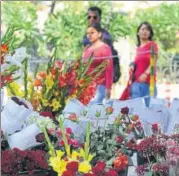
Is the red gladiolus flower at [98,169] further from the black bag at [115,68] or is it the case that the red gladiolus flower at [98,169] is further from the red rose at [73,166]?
the black bag at [115,68]

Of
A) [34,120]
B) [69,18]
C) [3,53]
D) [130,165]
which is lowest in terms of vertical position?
[130,165]

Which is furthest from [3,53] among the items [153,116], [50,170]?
[153,116]

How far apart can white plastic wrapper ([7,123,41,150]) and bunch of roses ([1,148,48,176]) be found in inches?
4.7

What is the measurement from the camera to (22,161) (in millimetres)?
2307

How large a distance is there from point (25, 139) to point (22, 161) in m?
0.17

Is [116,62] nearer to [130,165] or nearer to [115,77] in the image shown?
[115,77]

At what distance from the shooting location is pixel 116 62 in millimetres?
5984

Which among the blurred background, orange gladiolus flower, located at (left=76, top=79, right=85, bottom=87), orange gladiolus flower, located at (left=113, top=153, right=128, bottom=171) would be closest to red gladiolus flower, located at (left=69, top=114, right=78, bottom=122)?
orange gladiolus flower, located at (left=113, top=153, right=128, bottom=171)

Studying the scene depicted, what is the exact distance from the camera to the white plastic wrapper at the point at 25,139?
2455mm

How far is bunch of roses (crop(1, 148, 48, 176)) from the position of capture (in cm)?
228

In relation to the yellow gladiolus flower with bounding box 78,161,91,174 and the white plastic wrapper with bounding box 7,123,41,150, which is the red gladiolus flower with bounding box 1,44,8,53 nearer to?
the white plastic wrapper with bounding box 7,123,41,150

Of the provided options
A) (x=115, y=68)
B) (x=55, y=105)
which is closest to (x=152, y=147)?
(x=55, y=105)

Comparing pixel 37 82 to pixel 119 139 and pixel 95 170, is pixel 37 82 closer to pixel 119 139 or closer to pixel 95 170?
pixel 119 139

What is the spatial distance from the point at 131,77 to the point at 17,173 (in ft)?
11.5
